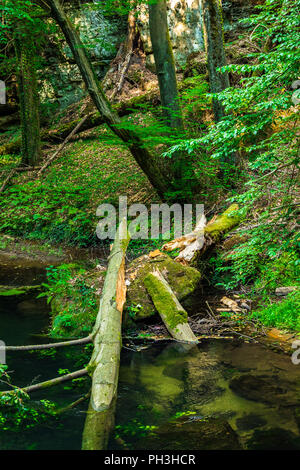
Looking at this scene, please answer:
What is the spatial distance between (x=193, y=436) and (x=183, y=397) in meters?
0.66

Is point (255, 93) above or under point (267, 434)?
above

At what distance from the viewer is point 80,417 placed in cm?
328

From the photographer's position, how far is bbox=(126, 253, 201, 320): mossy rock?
5.71 meters

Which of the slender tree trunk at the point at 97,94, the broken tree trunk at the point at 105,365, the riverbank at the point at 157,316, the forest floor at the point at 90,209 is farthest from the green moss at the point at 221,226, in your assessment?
the slender tree trunk at the point at 97,94

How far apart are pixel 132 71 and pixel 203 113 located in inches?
234

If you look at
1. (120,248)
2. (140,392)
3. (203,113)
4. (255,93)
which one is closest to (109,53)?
(203,113)

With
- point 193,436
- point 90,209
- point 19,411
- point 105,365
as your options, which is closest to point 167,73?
point 90,209

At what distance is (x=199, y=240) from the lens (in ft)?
22.9

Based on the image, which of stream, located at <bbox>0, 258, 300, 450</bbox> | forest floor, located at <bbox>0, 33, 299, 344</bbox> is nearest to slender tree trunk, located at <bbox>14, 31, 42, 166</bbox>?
forest floor, located at <bbox>0, 33, 299, 344</bbox>

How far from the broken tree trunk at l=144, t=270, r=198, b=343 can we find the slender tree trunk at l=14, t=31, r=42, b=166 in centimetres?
953

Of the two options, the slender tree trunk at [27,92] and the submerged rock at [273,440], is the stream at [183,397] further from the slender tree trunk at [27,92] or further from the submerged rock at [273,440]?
the slender tree trunk at [27,92]

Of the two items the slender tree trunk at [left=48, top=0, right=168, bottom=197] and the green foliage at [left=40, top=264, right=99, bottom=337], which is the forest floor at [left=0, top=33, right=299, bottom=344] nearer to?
the green foliage at [left=40, top=264, right=99, bottom=337]
